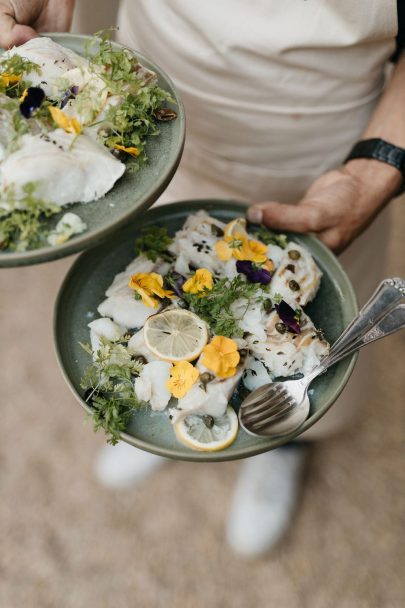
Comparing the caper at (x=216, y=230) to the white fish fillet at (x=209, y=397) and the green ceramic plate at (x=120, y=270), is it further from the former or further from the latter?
the white fish fillet at (x=209, y=397)

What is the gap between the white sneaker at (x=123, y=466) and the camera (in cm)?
224

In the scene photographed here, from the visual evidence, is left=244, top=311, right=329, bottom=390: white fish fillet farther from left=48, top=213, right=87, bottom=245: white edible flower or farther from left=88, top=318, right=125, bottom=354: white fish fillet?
left=48, top=213, right=87, bottom=245: white edible flower

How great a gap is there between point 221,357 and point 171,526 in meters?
1.27

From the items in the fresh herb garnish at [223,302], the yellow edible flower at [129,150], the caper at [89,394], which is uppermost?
the yellow edible flower at [129,150]

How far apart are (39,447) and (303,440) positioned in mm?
1008

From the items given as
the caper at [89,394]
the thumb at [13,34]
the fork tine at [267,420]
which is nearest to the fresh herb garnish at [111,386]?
the caper at [89,394]

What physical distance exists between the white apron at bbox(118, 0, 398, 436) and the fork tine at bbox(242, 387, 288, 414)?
2.24ft

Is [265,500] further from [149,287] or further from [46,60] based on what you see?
[46,60]

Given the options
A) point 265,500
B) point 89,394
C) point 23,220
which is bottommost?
point 265,500

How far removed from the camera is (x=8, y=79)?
1050mm

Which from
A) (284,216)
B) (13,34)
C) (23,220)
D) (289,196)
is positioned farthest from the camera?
(289,196)

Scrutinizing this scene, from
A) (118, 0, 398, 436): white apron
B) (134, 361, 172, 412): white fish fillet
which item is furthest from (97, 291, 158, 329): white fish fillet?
(118, 0, 398, 436): white apron

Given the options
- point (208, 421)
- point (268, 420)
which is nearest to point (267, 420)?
point (268, 420)

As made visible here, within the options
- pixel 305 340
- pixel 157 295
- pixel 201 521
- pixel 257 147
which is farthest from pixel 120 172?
pixel 201 521
